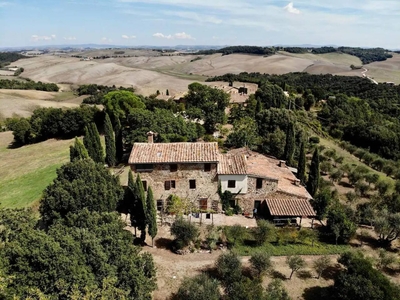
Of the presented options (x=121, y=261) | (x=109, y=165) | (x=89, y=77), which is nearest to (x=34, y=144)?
(x=109, y=165)

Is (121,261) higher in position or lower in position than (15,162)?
higher

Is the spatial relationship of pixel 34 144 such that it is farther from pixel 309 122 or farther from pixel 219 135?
pixel 309 122

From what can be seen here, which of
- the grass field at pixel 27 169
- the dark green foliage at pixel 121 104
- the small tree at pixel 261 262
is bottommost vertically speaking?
the grass field at pixel 27 169

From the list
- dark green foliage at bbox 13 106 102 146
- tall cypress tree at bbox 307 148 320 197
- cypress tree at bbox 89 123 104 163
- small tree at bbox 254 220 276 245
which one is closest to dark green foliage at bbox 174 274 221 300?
small tree at bbox 254 220 276 245

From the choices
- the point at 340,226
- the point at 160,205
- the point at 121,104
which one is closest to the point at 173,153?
the point at 160,205

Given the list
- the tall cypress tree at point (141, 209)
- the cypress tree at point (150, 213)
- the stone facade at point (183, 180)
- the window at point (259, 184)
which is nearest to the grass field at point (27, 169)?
the stone facade at point (183, 180)

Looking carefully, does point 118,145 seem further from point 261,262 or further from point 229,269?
point 261,262

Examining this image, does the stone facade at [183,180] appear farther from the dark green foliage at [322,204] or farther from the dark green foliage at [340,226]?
the dark green foliage at [340,226]

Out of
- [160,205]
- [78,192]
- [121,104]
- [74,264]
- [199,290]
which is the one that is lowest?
[160,205]
